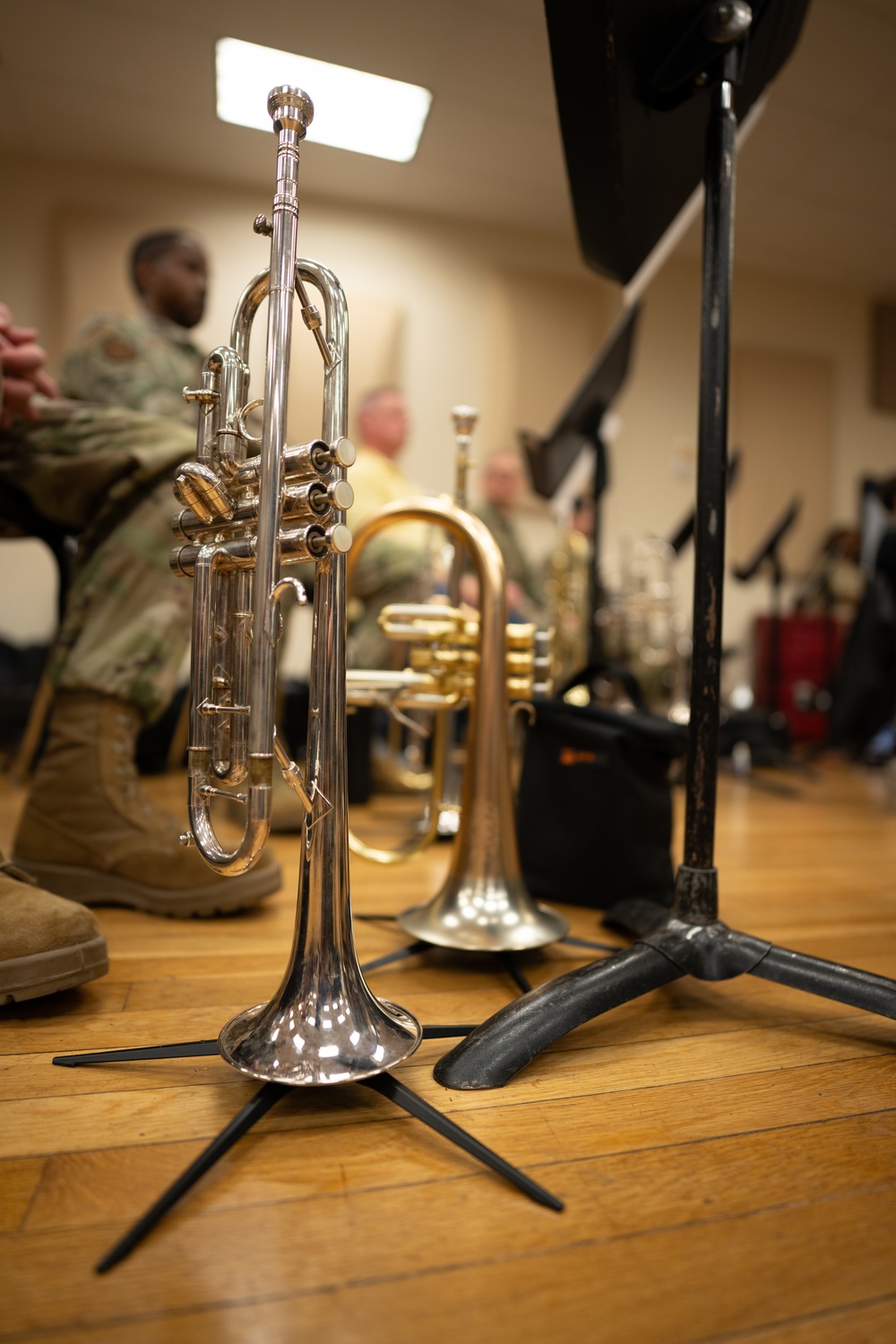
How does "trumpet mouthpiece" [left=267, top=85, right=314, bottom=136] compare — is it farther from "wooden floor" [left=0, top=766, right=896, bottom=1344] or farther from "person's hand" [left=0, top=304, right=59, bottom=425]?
"wooden floor" [left=0, top=766, right=896, bottom=1344]

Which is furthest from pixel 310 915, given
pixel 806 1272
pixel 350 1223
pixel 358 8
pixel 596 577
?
pixel 358 8

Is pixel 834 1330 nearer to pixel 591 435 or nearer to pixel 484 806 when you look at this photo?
pixel 484 806

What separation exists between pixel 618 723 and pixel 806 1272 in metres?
0.74

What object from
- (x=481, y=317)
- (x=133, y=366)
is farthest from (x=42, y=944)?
(x=481, y=317)

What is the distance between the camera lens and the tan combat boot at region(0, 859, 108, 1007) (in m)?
0.73

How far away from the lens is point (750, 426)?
437 cm

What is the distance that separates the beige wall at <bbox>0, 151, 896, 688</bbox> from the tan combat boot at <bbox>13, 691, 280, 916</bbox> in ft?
8.27

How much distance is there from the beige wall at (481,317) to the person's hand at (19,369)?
2.35 meters

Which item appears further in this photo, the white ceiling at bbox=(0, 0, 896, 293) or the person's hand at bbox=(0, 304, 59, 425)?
the white ceiling at bbox=(0, 0, 896, 293)

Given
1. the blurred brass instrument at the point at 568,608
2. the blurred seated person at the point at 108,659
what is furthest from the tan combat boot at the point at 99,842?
the blurred brass instrument at the point at 568,608

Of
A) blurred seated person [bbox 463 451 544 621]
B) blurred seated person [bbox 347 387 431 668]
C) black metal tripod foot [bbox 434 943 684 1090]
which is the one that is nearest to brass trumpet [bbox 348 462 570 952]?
black metal tripod foot [bbox 434 943 684 1090]

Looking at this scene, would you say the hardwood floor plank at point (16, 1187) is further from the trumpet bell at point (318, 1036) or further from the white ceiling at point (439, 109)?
the white ceiling at point (439, 109)

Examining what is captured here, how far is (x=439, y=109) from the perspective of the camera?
307cm

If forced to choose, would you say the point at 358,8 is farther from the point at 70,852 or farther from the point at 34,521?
the point at 70,852
